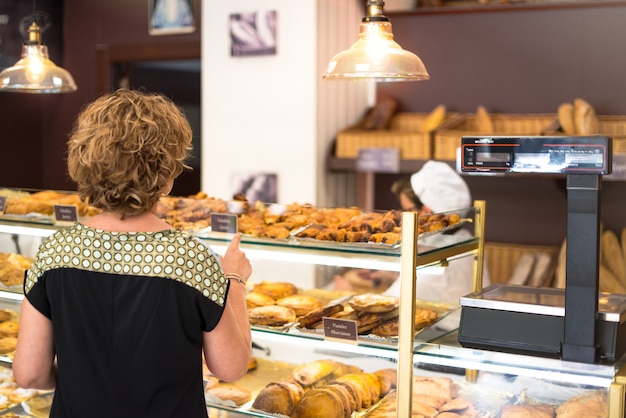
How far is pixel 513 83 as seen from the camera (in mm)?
4477

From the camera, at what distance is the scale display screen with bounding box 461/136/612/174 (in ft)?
5.88

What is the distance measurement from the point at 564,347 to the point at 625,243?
2390 mm

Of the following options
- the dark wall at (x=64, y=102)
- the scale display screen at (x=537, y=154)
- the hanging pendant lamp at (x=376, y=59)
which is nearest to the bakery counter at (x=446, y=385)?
the scale display screen at (x=537, y=154)

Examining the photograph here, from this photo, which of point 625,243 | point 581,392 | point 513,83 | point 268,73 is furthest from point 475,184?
point 581,392

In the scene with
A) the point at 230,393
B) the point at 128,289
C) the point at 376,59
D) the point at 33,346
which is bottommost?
the point at 230,393

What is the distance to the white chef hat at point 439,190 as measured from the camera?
3.73 m


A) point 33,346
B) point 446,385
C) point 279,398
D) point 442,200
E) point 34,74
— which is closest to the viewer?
point 33,346

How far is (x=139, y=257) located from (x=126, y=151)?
227 millimetres

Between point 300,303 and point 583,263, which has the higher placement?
point 583,263

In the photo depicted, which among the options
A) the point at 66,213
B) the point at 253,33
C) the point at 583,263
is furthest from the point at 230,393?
the point at 253,33

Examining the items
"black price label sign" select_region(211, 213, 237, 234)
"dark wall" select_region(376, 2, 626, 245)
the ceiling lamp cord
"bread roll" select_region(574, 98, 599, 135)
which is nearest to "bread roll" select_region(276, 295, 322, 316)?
"black price label sign" select_region(211, 213, 237, 234)

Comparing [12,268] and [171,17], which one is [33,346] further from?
[171,17]

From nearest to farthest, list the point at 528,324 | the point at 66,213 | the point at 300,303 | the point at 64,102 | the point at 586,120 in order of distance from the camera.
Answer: the point at 528,324 → the point at 300,303 → the point at 66,213 → the point at 586,120 → the point at 64,102

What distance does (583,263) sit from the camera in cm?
184
